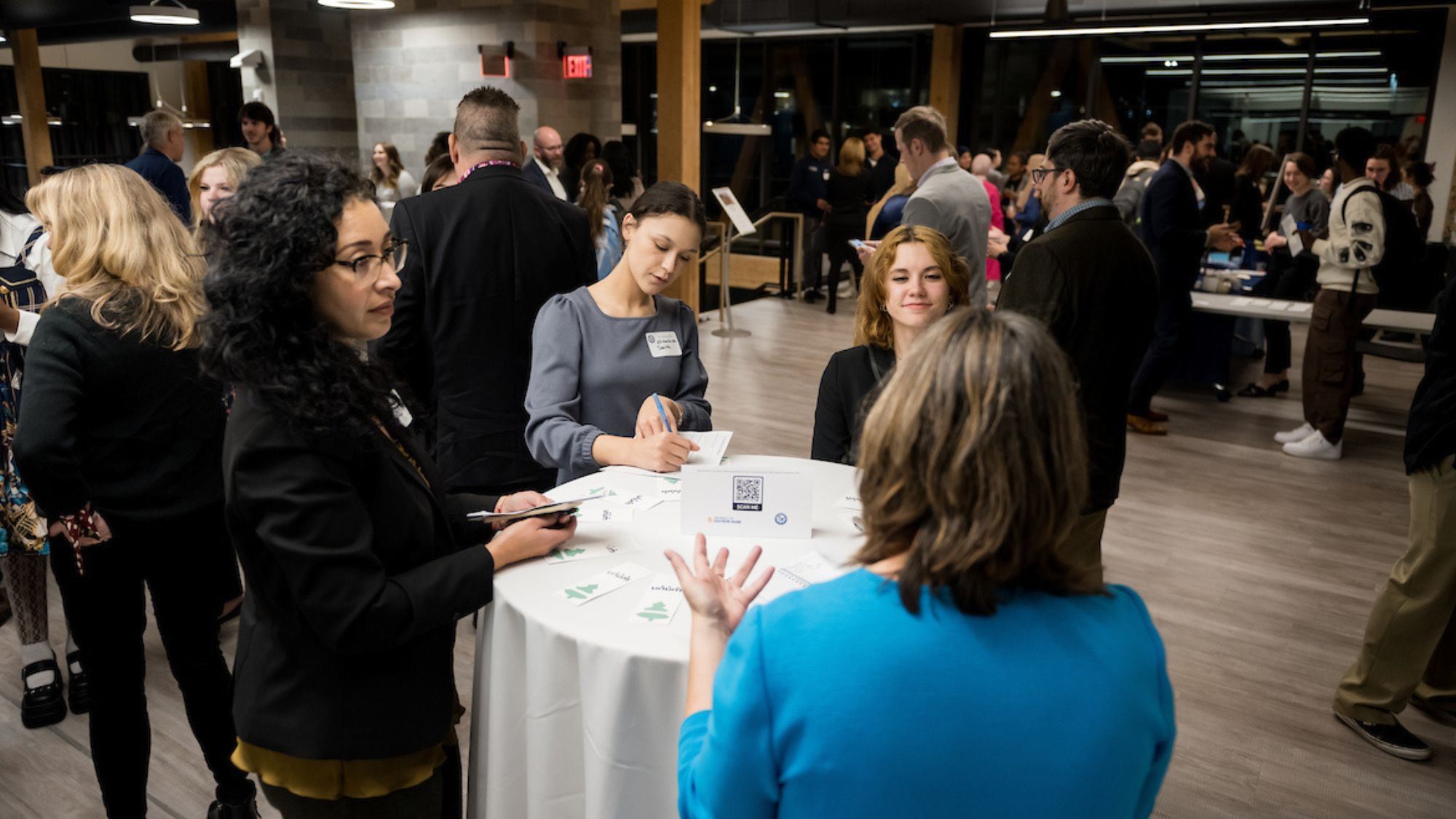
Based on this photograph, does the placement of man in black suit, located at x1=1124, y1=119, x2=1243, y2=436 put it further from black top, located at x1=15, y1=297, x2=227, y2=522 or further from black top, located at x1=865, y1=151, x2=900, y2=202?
black top, located at x1=15, y1=297, x2=227, y2=522

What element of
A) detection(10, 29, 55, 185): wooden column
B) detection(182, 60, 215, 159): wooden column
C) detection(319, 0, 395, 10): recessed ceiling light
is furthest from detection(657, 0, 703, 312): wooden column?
detection(182, 60, 215, 159): wooden column

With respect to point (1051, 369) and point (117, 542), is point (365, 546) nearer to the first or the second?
point (1051, 369)

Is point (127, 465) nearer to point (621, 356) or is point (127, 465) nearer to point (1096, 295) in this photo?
point (621, 356)

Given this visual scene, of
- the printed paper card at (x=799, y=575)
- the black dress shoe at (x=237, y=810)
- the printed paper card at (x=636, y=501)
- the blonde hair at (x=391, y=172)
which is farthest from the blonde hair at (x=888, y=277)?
the blonde hair at (x=391, y=172)

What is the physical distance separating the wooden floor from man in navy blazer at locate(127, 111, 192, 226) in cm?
273

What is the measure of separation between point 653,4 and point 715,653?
12.4 metres

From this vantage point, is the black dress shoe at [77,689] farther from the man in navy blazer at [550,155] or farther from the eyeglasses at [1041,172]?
the man in navy blazer at [550,155]

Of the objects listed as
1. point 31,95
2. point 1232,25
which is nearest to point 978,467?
point 1232,25

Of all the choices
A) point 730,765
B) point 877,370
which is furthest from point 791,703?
point 877,370

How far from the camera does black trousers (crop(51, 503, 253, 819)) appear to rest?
6.91 feet

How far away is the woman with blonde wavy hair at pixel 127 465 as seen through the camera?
204 cm

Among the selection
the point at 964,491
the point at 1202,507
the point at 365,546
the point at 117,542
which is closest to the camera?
the point at 964,491

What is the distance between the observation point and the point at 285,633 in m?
1.35

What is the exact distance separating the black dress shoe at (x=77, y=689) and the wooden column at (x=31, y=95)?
13207mm
